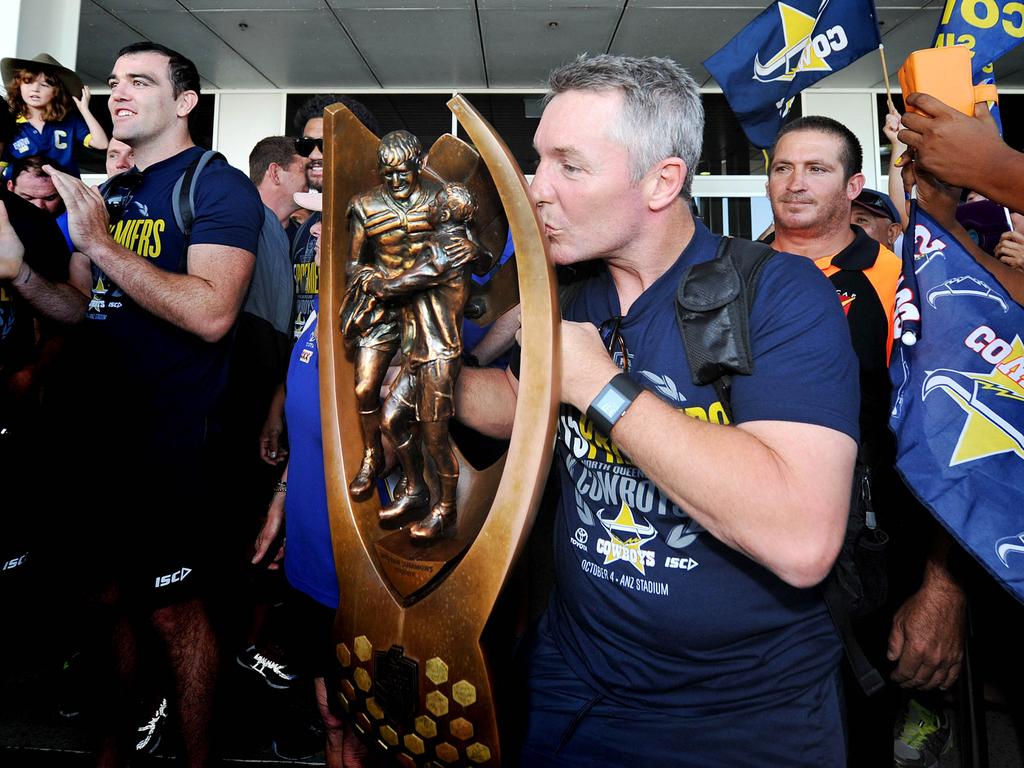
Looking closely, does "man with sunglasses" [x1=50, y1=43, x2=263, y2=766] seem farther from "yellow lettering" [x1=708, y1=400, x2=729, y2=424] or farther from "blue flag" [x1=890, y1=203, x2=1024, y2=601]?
"blue flag" [x1=890, y1=203, x2=1024, y2=601]

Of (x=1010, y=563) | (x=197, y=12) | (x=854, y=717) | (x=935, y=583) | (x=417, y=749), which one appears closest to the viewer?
(x=417, y=749)

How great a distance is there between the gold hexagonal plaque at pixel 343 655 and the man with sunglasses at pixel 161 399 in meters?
1.02

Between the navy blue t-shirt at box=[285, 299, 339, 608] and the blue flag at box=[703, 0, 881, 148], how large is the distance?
72.6 inches

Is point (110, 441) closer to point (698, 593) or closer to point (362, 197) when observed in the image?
point (362, 197)

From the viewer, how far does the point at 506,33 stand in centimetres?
560

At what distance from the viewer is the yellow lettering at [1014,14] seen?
1466 millimetres

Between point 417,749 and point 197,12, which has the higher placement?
point 197,12

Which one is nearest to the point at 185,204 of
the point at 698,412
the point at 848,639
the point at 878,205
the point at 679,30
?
the point at 698,412

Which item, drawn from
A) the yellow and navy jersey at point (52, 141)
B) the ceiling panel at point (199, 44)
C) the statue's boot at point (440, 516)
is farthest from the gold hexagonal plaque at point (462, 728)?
the ceiling panel at point (199, 44)

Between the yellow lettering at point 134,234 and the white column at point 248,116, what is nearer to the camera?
the yellow lettering at point 134,234

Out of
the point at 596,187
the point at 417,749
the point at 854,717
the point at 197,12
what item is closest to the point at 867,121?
the point at 197,12

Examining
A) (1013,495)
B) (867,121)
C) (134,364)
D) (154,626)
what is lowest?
(154,626)

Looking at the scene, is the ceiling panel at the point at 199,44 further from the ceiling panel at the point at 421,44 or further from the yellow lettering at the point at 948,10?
the yellow lettering at the point at 948,10

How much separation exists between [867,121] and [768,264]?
23.2ft
